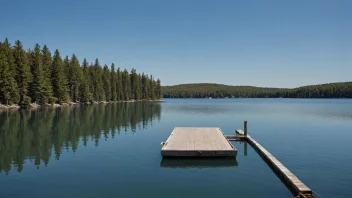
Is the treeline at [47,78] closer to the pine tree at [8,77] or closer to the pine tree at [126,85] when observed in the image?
the pine tree at [8,77]

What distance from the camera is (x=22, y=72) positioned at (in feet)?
241

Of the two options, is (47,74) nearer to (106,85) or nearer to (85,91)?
(85,91)

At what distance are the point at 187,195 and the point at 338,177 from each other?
336 inches

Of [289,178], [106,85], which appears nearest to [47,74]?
[106,85]

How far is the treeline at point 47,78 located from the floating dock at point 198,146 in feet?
191

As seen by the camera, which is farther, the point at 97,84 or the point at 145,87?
the point at 145,87

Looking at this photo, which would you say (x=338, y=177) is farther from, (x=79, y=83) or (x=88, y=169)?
(x=79, y=83)

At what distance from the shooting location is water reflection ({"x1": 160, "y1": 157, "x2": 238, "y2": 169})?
58.9 feet

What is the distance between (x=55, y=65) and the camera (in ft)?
293

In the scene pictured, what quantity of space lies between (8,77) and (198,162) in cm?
6364

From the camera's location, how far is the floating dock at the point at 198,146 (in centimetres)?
1912

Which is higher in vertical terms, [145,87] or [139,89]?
[145,87]

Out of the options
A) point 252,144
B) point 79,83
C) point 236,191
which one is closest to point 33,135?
point 252,144

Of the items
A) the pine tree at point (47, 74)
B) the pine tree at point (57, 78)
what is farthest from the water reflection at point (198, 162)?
the pine tree at point (57, 78)
